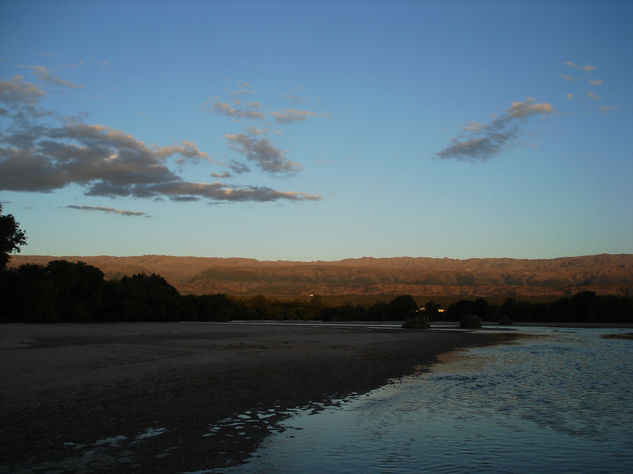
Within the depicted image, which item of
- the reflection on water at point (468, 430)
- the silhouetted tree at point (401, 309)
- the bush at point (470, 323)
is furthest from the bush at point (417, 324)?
the reflection on water at point (468, 430)

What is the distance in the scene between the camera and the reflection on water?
316 inches

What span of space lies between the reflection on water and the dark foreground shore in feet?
2.89

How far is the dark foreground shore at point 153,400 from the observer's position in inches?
316

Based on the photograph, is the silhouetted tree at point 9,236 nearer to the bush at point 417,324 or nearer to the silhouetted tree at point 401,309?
the bush at point 417,324

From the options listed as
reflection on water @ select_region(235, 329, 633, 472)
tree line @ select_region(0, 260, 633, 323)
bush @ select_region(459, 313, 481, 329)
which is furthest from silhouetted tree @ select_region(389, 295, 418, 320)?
reflection on water @ select_region(235, 329, 633, 472)

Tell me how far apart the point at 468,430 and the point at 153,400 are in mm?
6988

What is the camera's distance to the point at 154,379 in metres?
15.5

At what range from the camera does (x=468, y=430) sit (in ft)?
33.3

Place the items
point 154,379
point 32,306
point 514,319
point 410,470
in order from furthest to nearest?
1. point 514,319
2. point 32,306
3. point 154,379
4. point 410,470

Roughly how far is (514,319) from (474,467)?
302 ft

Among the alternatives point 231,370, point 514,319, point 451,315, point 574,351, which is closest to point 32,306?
point 231,370

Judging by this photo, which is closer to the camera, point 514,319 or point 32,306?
point 32,306

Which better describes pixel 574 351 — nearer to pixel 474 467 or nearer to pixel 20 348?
pixel 474 467

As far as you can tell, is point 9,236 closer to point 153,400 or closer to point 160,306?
point 160,306
